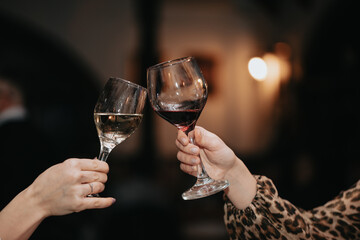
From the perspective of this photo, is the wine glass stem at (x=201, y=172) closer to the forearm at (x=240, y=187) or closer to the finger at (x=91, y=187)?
the forearm at (x=240, y=187)

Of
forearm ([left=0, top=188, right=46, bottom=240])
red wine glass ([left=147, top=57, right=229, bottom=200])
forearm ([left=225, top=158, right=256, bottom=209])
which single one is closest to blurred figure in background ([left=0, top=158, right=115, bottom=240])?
forearm ([left=0, top=188, right=46, bottom=240])

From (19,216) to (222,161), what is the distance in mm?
552

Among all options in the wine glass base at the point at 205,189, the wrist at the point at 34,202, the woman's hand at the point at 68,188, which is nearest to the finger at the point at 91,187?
the woman's hand at the point at 68,188

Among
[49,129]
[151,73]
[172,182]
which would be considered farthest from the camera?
[172,182]

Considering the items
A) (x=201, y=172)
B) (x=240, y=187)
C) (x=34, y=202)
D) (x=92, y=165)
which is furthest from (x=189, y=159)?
(x=34, y=202)

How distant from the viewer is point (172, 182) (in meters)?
5.45

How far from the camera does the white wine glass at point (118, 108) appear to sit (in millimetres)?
896

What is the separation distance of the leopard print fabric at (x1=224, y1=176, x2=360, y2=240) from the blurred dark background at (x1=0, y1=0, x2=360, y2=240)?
141cm

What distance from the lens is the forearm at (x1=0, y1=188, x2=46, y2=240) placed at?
819 mm

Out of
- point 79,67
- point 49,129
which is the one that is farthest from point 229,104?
point 49,129

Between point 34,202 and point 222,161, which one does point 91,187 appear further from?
point 222,161

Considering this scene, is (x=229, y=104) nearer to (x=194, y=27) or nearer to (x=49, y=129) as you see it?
(x=194, y=27)

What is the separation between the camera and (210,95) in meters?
6.72

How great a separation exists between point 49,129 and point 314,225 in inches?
153
